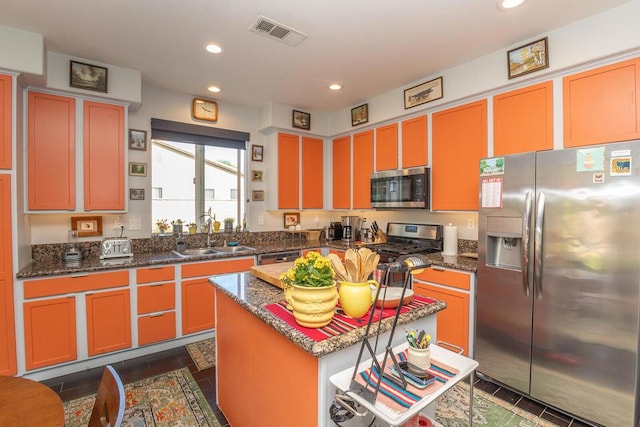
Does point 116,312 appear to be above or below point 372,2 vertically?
below

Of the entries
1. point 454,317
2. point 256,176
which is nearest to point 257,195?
point 256,176

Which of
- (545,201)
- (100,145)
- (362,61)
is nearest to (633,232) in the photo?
(545,201)

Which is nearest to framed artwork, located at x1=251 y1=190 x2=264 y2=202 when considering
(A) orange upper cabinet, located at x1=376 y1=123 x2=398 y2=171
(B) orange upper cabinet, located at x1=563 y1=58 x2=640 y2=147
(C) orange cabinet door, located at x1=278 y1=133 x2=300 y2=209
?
(C) orange cabinet door, located at x1=278 y1=133 x2=300 y2=209

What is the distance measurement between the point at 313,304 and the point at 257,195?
3.21 m

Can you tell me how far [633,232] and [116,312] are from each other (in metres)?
3.90

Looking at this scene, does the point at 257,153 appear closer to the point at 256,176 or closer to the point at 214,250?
the point at 256,176

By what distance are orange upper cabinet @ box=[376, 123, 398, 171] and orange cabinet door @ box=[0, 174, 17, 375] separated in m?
3.47

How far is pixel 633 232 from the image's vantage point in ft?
5.90

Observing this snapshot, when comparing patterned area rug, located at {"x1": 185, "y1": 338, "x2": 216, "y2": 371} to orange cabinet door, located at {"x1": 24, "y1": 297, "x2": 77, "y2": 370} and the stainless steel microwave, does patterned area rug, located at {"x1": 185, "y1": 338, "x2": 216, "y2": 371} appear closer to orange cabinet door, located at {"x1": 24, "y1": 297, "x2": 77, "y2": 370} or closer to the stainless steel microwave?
orange cabinet door, located at {"x1": 24, "y1": 297, "x2": 77, "y2": 370}

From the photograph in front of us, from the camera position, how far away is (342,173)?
4.35m

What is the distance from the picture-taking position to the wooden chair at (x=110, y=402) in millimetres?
946

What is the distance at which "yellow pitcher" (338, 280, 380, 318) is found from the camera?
127cm

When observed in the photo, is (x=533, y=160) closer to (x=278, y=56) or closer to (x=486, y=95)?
(x=486, y=95)

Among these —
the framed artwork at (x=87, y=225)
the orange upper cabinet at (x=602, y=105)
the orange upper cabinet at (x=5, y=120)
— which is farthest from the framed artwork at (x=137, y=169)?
the orange upper cabinet at (x=602, y=105)
